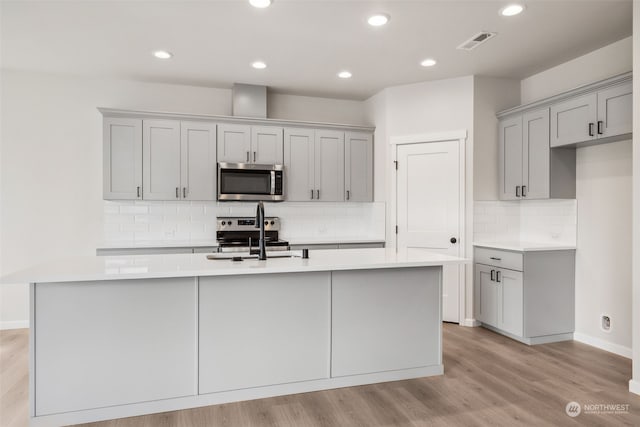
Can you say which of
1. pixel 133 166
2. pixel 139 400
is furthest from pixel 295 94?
pixel 139 400

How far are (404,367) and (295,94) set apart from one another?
3592mm

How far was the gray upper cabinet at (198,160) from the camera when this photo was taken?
175 inches

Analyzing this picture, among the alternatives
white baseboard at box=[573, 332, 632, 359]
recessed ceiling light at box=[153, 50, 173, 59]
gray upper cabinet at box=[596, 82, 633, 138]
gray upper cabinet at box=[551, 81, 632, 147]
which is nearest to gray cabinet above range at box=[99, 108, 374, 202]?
recessed ceiling light at box=[153, 50, 173, 59]

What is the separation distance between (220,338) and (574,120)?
3457 millimetres

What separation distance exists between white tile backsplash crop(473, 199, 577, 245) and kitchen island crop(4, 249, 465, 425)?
1.72 meters

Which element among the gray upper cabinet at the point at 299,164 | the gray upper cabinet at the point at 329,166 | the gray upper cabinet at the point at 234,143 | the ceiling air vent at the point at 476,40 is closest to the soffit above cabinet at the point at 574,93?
the ceiling air vent at the point at 476,40

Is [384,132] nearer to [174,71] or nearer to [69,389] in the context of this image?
[174,71]

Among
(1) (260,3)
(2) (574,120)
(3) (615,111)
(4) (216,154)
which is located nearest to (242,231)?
(4) (216,154)

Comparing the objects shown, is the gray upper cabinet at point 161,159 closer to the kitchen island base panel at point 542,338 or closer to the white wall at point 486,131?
the white wall at point 486,131

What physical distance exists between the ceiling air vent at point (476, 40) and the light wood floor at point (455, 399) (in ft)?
8.95

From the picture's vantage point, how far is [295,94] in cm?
513

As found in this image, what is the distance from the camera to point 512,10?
293cm

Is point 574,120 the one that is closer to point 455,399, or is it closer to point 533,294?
point 533,294

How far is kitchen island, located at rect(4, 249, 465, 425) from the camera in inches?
88.3
